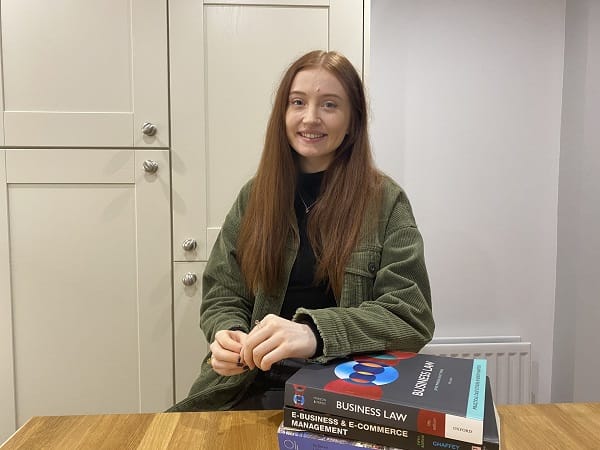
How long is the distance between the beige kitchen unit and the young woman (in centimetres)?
Result: 32

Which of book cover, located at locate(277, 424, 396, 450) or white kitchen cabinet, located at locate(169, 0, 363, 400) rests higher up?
white kitchen cabinet, located at locate(169, 0, 363, 400)

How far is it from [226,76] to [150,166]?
0.35 metres

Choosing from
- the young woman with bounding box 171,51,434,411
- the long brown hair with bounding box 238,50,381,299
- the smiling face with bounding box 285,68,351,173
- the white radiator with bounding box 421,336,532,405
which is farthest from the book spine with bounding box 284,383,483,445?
the white radiator with bounding box 421,336,532,405

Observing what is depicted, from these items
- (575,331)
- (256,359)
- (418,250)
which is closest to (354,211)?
(418,250)

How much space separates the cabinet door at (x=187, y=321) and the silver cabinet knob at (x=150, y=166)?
292 mm

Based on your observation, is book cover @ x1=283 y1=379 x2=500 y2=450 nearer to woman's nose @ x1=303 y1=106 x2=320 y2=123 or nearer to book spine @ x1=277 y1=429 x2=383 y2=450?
book spine @ x1=277 y1=429 x2=383 y2=450

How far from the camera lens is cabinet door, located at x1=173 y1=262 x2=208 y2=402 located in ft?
5.08

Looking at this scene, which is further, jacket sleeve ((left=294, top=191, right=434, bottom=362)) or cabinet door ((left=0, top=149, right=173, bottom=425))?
cabinet door ((left=0, top=149, right=173, bottom=425))

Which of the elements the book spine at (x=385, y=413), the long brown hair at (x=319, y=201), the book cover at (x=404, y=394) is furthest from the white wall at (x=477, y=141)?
the book spine at (x=385, y=413)

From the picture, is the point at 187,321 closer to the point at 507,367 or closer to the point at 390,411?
the point at 390,411

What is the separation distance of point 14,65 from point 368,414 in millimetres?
1437

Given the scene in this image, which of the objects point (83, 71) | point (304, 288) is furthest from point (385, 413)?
point (83, 71)

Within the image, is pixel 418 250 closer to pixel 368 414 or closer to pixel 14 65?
pixel 368 414

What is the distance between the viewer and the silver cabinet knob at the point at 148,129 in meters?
1.49
